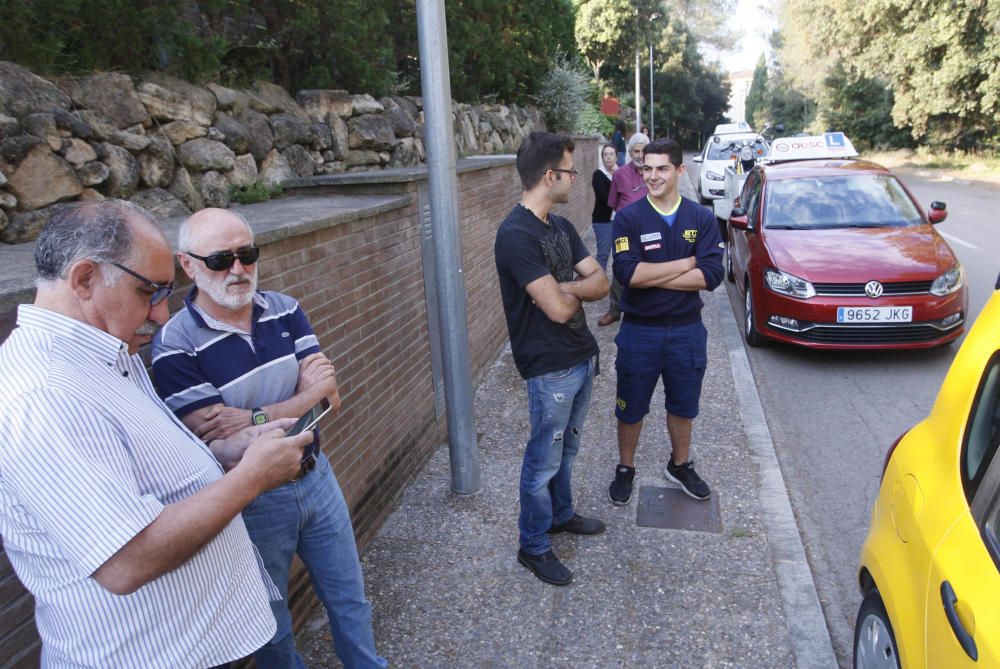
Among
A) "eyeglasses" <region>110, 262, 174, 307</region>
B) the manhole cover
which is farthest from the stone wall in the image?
the manhole cover

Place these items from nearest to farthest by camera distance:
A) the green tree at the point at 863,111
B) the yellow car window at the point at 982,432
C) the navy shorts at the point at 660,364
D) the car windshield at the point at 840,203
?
1. the yellow car window at the point at 982,432
2. the navy shorts at the point at 660,364
3. the car windshield at the point at 840,203
4. the green tree at the point at 863,111

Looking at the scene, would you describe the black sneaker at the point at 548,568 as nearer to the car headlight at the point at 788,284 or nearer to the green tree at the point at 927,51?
the car headlight at the point at 788,284

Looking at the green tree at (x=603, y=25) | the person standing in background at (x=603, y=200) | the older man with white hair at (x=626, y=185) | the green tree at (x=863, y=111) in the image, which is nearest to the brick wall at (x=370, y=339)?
the older man with white hair at (x=626, y=185)

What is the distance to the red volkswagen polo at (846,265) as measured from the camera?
6.11 meters

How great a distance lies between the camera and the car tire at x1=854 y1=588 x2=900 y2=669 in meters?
2.27

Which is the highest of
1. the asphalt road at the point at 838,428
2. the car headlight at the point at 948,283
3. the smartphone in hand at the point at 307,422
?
the smartphone in hand at the point at 307,422

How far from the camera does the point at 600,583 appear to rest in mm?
3484

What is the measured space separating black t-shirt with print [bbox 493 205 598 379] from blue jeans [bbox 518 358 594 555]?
0.07 meters

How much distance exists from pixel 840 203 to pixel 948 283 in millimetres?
1504

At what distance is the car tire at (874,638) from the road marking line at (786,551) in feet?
1.34

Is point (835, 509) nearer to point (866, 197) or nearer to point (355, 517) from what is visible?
point (355, 517)

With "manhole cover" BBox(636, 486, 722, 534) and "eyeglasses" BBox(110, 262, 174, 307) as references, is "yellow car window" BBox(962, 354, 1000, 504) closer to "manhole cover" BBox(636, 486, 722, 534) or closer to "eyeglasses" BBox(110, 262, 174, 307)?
"manhole cover" BBox(636, 486, 722, 534)

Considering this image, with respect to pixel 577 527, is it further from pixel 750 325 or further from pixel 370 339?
pixel 750 325

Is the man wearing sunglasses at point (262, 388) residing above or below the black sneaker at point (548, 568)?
above
